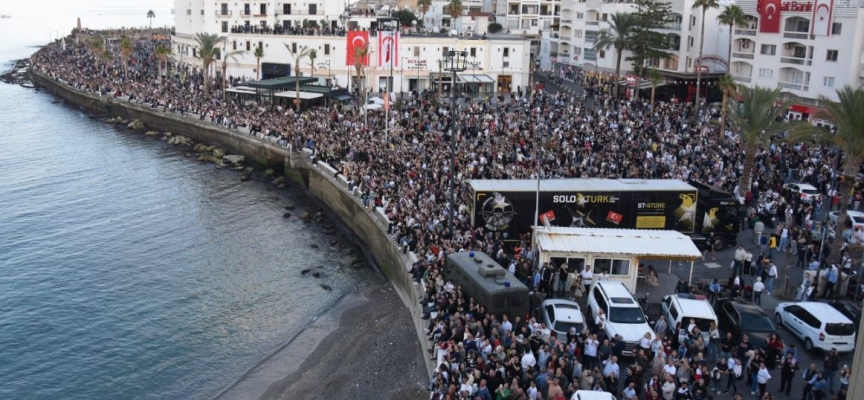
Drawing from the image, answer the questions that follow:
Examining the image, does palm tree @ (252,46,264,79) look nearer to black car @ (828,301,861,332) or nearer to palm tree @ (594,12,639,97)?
palm tree @ (594,12,639,97)

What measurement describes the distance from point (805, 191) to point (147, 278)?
102 feet

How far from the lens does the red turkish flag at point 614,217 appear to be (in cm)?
3055

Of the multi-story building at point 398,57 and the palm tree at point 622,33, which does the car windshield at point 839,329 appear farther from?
the multi-story building at point 398,57

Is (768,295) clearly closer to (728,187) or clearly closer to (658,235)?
(658,235)

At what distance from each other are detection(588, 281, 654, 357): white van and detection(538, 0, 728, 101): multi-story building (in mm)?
50566

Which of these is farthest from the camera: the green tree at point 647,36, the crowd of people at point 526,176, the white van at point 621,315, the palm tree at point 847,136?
the green tree at point 647,36

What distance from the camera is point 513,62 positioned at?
72.8 m

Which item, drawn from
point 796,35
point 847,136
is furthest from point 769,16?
point 847,136

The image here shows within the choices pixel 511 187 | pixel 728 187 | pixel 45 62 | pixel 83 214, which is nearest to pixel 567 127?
pixel 728 187

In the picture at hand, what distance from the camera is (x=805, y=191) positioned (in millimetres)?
36562

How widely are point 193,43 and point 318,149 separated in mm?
45813

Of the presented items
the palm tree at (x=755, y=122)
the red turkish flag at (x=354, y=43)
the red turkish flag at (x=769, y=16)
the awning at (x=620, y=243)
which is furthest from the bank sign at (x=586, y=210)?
the red turkish flag at (x=354, y=43)

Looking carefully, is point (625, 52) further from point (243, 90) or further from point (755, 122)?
point (755, 122)

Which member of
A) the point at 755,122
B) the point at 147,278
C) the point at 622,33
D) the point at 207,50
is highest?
the point at 622,33
